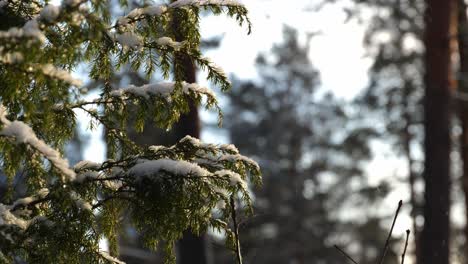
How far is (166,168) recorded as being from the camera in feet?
11.6

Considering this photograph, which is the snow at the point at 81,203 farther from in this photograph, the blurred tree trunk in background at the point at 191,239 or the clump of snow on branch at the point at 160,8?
the blurred tree trunk in background at the point at 191,239

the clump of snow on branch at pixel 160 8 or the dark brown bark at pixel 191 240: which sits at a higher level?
the dark brown bark at pixel 191 240

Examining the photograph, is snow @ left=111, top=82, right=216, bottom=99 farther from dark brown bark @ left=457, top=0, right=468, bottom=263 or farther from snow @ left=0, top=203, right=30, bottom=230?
dark brown bark @ left=457, top=0, right=468, bottom=263

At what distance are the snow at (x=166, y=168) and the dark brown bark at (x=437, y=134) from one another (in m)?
6.16

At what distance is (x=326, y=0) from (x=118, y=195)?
22.6ft

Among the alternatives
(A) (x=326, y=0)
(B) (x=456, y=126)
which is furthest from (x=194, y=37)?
(B) (x=456, y=126)

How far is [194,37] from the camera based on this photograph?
4.02 meters

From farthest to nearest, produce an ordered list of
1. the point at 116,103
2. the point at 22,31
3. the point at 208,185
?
the point at 116,103, the point at 208,185, the point at 22,31

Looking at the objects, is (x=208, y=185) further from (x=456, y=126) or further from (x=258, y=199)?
(x=258, y=199)

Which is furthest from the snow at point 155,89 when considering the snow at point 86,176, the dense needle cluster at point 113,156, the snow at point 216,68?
the snow at point 86,176

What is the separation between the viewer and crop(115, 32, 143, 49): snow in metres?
3.64

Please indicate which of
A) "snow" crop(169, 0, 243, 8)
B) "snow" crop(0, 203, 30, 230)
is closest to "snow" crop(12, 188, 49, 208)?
"snow" crop(0, 203, 30, 230)

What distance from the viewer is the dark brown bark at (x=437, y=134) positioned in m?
8.98

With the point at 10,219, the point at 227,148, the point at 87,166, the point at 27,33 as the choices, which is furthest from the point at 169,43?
the point at 10,219
